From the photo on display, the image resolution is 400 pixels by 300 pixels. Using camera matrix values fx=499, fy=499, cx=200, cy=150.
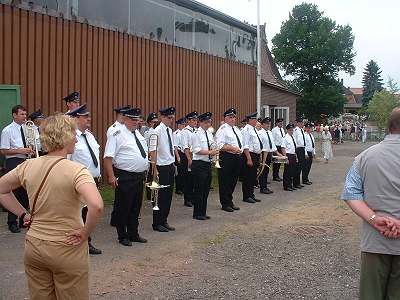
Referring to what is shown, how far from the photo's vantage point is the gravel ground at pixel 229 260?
18.1 feet

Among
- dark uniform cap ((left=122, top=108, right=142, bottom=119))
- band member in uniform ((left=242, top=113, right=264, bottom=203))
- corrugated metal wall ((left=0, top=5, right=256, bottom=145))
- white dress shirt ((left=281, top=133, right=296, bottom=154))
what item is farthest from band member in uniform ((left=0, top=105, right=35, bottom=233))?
white dress shirt ((left=281, top=133, right=296, bottom=154))

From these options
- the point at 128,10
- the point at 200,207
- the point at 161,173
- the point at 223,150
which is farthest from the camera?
the point at 128,10

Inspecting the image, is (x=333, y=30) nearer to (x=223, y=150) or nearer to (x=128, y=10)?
(x=128, y=10)

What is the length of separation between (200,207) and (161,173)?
141 cm

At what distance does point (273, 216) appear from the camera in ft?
32.3

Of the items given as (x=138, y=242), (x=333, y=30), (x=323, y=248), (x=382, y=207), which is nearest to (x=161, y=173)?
(x=138, y=242)

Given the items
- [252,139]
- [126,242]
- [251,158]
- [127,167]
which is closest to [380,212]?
[127,167]

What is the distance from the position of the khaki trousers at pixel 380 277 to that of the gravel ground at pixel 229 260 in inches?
64.1

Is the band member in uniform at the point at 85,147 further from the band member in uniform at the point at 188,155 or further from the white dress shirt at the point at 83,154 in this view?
the band member in uniform at the point at 188,155

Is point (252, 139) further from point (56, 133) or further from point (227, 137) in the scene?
point (56, 133)

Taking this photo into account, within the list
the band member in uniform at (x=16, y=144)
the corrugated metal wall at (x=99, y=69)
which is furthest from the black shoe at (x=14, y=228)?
the corrugated metal wall at (x=99, y=69)

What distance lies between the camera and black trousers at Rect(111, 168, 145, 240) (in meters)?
7.21

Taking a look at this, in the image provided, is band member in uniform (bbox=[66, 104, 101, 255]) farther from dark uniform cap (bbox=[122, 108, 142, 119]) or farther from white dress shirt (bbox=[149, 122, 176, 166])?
white dress shirt (bbox=[149, 122, 176, 166])

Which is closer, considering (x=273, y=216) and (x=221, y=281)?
(x=221, y=281)
